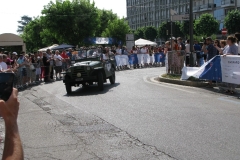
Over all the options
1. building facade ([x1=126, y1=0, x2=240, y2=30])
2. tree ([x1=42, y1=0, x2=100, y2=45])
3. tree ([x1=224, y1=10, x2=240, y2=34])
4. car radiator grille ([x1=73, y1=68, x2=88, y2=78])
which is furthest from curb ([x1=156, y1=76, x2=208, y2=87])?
building facade ([x1=126, y1=0, x2=240, y2=30])

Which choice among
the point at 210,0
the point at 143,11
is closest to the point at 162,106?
the point at 210,0

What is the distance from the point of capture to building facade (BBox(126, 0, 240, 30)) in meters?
85.6

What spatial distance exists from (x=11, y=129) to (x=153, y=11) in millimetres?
131562

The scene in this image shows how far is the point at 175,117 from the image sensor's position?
8117 millimetres

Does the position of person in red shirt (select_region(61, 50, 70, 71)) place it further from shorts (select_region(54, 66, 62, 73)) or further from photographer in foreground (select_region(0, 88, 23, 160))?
photographer in foreground (select_region(0, 88, 23, 160))

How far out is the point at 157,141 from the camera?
6.16 meters

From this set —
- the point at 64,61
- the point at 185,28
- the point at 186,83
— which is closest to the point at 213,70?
the point at 186,83

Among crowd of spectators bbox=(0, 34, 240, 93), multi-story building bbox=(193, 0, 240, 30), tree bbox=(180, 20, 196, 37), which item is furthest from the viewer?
tree bbox=(180, 20, 196, 37)

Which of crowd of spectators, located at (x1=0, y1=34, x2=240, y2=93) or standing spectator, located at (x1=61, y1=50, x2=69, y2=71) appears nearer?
crowd of spectators, located at (x1=0, y1=34, x2=240, y2=93)

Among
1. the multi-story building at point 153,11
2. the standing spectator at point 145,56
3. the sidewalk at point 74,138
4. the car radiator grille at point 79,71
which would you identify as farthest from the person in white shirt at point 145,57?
the multi-story building at point 153,11

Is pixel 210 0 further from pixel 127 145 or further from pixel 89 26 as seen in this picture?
pixel 127 145

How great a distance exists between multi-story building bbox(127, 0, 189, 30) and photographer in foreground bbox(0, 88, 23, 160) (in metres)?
110

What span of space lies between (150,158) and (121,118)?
313cm

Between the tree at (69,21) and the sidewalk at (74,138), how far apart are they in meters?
46.7
